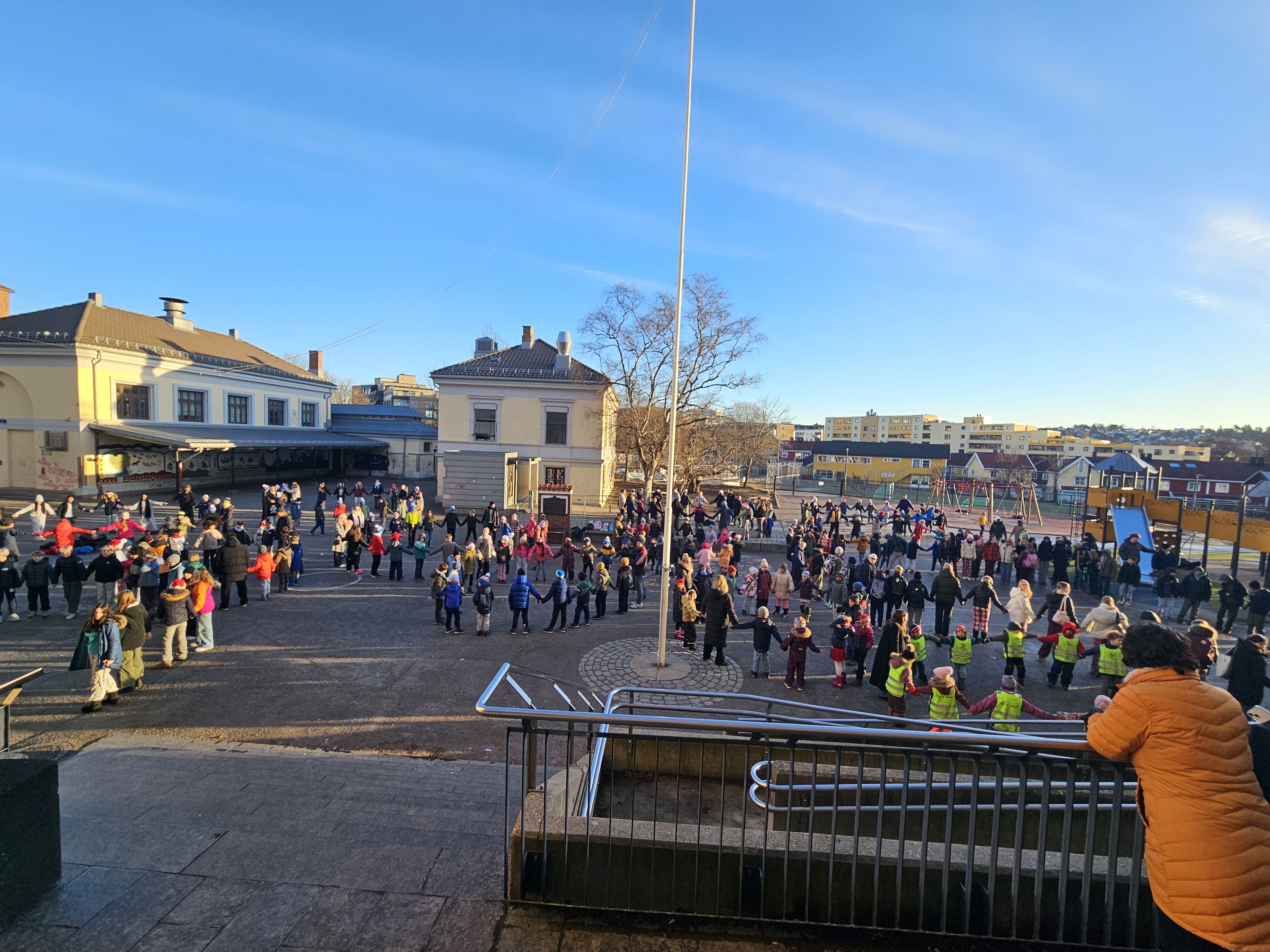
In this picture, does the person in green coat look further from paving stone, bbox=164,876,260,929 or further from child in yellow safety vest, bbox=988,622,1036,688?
child in yellow safety vest, bbox=988,622,1036,688

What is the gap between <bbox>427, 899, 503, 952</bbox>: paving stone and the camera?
3068mm

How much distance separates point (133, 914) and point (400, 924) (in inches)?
61.6

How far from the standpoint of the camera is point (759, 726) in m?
3.04

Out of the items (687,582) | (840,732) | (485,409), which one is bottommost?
(687,582)

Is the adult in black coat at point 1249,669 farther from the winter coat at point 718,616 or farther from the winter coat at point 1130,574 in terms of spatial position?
the winter coat at point 1130,574

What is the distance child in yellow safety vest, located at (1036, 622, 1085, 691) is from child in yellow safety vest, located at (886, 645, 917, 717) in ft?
11.3

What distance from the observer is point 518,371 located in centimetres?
3344

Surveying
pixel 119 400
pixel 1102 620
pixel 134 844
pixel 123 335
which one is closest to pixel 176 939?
pixel 134 844

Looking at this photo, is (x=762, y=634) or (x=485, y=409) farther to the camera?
(x=485, y=409)

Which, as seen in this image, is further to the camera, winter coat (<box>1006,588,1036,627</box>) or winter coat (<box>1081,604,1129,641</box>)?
winter coat (<box>1006,588,1036,627</box>)

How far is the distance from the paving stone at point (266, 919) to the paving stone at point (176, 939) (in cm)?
6

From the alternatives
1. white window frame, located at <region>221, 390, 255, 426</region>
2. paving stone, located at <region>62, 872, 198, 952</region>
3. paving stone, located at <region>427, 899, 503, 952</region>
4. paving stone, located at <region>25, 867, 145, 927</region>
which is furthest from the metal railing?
white window frame, located at <region>221, 390, 255, 426</region>

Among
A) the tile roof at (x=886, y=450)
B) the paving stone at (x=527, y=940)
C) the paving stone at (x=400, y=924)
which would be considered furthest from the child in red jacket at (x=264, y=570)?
the tile roof at (x=886, y=450)

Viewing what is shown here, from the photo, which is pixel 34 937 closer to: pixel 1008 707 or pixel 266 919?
pixel 266 919
